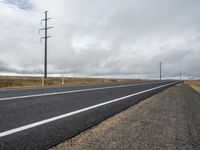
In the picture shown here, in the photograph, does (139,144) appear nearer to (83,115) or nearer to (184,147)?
(184,147)

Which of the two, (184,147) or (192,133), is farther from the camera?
(192,133)

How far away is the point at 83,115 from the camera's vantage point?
754cm

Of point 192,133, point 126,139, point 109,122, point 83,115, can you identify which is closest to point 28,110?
point 83,115

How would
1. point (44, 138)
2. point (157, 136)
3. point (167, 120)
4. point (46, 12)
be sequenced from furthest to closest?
point (46, 12) → point (167, 120) → point (157, 136) → point (44, 138)

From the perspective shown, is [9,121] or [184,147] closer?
[184,147]

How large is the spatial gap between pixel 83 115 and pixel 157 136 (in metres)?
2.53

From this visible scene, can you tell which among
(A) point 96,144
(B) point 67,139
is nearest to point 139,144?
(A) point 96,144

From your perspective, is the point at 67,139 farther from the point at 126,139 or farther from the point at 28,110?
the point at 28,110

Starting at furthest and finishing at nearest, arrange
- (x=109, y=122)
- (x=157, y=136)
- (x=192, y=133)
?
(x=109, y=122) < (x=192, y=133) < (x=157, y=136)

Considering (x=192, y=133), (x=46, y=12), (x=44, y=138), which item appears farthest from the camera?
(x=46, y=12)

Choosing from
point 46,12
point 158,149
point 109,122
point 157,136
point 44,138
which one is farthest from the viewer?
point 46,12

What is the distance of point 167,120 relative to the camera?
7.50 m

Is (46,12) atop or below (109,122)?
atop

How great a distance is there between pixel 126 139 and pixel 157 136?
71 centimetres
